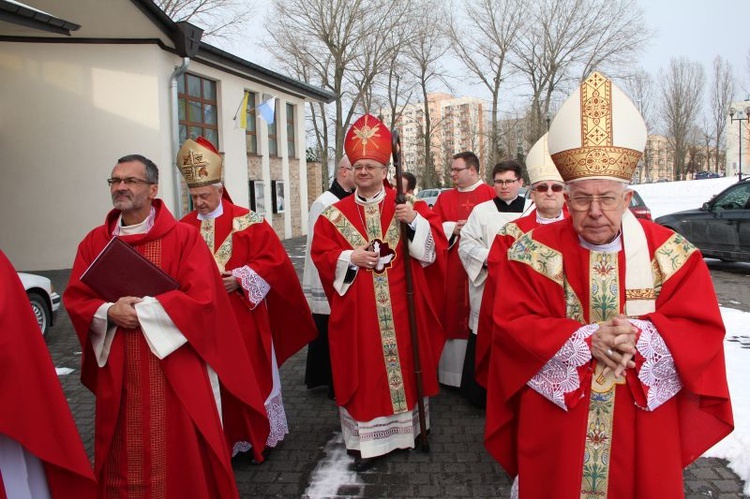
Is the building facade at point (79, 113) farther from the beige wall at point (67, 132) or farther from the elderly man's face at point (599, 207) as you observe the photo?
the elderly man's face at point (599, 207)

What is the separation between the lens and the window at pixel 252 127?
771 inches

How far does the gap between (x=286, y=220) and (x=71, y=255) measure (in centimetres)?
857

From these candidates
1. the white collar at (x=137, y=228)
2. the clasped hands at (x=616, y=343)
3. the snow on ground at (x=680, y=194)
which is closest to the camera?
the clasped hands at (x=616, y=343)

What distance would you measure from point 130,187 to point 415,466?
2.55m

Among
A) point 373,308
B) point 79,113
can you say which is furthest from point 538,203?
point 79,113

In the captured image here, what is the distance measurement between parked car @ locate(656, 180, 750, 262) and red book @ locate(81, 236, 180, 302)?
12215 millimetres

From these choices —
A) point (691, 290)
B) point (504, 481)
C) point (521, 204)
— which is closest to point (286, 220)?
point (521, 204)

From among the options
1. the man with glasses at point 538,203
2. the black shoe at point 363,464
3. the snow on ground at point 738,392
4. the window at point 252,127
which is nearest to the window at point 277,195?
the window at point 252,127

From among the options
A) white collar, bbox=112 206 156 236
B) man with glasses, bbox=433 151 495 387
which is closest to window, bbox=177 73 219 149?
man with glasses, bbox=433 151 495 387

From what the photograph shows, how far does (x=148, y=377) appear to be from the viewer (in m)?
2.99

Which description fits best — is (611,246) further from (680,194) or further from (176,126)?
(680,194)

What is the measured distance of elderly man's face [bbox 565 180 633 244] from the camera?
2.34 meters

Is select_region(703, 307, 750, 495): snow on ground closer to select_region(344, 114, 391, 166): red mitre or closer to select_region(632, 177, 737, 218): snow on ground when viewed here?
select_region(344, 114, 391, 166): red mitre

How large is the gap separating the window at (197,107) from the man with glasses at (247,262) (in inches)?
482
